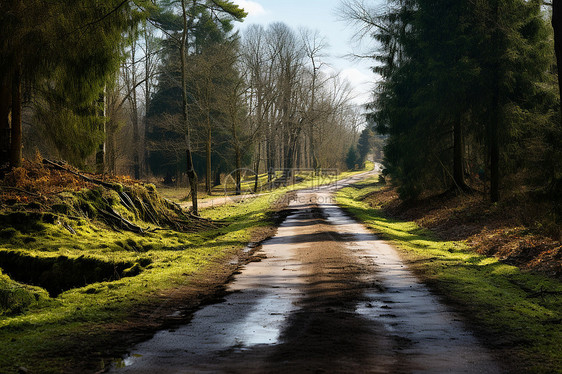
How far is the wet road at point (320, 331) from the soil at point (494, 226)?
11.5 ft

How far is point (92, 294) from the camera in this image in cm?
824

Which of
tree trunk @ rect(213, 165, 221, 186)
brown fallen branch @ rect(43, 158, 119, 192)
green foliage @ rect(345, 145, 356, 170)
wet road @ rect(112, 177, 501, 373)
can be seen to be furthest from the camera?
green foliage @ rect(345, 145, 356, 170)

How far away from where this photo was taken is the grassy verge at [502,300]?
18.3ft

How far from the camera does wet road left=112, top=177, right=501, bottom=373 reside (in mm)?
4969

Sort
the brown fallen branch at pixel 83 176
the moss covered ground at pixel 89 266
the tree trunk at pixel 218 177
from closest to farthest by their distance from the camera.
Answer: the moss covered ground at pixel 89 266 → the brown fallen branch at pixel 83 176 → the tree trunk at pixel 218 177

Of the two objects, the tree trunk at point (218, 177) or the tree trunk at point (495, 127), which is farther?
the tree trunk at point (218, 177)

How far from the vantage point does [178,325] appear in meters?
6.63

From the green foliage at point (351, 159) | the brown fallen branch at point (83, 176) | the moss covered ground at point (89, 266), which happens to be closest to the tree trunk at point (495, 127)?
the moss covered ground at point (89, 266)

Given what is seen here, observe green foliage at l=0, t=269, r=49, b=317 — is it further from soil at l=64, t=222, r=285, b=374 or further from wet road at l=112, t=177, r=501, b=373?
wet road at l=112, t=177, r=501, b=373

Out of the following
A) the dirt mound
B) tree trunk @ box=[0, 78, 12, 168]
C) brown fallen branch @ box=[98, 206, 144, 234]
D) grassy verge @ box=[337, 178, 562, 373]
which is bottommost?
grassy verge @ box=[337, 178, 562, 373]

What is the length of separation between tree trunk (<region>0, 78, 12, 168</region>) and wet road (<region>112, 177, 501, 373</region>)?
8.71 metres

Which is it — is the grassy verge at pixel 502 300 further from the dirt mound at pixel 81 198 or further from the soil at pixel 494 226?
the dirt mound at pixel 81 198

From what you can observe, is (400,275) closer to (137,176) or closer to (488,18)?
(488,18)

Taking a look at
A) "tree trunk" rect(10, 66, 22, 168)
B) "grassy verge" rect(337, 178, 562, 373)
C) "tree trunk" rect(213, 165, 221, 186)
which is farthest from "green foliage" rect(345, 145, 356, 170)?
"tree trunk" rect(10, 66, 22, 168)
